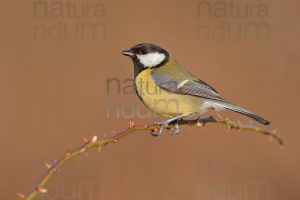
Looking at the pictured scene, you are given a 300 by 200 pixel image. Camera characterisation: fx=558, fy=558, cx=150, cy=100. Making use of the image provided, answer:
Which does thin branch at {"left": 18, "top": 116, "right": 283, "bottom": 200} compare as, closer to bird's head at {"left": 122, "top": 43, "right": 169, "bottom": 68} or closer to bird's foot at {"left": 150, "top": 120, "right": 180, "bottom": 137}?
bird's foot at {"left": 150, "top": 120, "right": 180, "bottom": 137}

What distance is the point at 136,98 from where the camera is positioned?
5461 millimetres

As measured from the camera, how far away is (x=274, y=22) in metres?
7.59

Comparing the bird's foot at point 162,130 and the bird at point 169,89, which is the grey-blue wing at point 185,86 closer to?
the bird at point 169,89

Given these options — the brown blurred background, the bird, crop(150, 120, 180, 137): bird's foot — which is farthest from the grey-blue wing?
the brown blurred background

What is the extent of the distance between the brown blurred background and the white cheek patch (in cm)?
161

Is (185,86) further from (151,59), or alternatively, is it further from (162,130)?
(162,130)

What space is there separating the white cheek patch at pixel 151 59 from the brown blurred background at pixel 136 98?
1.61 meters

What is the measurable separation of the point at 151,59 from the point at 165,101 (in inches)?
18.5

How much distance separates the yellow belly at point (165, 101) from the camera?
3.14m

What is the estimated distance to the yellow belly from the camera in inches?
124

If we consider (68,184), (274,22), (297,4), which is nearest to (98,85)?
(68,184)

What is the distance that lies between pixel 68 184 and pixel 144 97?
6.55 feet

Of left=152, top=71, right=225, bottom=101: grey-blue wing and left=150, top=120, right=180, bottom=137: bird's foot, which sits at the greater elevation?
left=152, top=71, right=225, bottom=101: grey-blue wing

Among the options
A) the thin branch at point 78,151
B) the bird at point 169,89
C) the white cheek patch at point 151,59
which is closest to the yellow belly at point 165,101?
the bird at point 169,89
